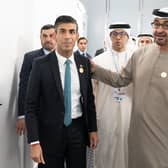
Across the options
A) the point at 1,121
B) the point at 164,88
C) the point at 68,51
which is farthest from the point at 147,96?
the point at 1,121

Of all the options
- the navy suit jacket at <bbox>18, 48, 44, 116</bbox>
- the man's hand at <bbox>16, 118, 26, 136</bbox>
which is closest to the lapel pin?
the navy suit jacket at <bbox>18, 48, 44, 116</bbox>

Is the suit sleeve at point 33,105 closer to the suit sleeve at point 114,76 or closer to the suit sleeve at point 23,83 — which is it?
the suit sleeve at point 114,76

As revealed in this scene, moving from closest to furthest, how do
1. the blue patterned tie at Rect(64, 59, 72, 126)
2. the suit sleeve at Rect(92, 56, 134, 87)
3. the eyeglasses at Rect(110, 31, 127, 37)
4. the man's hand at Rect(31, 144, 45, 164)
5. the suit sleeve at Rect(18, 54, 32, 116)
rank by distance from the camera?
the man's hand at Rect(31, 144, 45, 164)
the blue patterned tie at Rect(64, 59, 72, 126)
the suit sleeve at Rect(92, 56, 134, 87)
the suit sleeve at Rect(18, 54, 32, 116)
the eyeglasses at Rect(110, 31, 127, 37)

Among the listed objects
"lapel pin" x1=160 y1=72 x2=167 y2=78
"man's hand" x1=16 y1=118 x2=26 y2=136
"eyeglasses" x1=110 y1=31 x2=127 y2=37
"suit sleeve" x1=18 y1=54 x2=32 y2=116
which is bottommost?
"man's hand" x1=16 y1=118 x2=26 y2=136

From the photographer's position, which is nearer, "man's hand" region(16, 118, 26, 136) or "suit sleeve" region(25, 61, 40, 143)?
"suit sleeve" region(25, 61, 40, 143)

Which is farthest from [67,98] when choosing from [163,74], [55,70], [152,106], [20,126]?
[20,126]

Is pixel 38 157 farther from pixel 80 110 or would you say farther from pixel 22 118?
pixel 22 118

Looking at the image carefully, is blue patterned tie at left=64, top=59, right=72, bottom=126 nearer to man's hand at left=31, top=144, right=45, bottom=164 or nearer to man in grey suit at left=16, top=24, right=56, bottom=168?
man's hand at left=31, top=144, right=45, bottom=164

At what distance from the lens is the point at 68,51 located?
8.47 ft

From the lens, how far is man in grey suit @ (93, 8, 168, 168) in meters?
2.53

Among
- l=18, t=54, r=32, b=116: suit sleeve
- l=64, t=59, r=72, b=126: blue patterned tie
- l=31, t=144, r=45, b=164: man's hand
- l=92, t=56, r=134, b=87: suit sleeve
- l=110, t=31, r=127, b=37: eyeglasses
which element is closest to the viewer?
l=31, t=144, r=45, b=164: man's hand

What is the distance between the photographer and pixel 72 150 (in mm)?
2596

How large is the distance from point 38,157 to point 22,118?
0.98 m

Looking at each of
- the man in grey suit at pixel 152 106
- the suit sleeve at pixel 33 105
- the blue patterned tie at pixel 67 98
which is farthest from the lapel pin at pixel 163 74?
the suit sleeve at pixel 33 105
